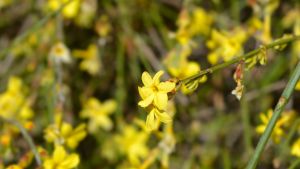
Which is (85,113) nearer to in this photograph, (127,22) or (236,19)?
(127,22)

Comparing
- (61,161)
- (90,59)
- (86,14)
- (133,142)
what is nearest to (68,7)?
(86,14)

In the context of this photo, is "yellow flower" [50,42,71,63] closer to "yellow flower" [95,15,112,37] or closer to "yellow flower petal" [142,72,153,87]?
"yellow flower" [95,15,112,37]

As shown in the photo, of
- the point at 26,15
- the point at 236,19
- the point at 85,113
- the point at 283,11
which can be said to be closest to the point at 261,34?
the point at 236,19

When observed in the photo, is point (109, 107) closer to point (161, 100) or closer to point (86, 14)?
point (86, 14)

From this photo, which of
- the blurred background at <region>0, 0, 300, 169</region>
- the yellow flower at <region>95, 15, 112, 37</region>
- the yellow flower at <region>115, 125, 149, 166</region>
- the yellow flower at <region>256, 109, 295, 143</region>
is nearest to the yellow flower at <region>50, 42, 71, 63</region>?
the blurred background at <region>0, 0, 300, 169</region>

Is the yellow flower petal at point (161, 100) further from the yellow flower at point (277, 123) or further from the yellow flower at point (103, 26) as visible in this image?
the yellow flower at point (103, 26)

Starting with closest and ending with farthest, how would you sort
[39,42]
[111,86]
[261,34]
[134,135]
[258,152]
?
[258,152] → [261,34] → [134,135] → [39,42] → [111,86]
